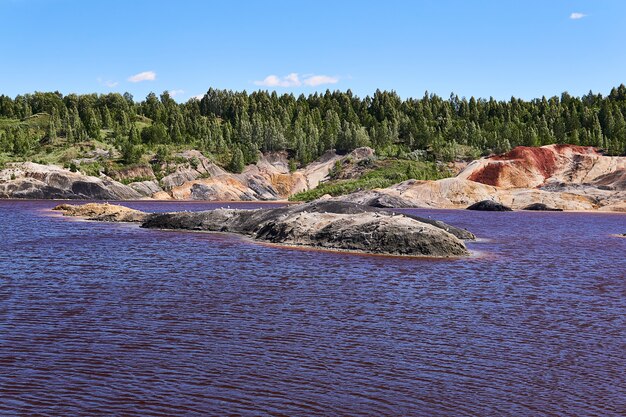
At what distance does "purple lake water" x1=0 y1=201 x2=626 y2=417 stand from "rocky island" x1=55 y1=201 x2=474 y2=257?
3950 mm

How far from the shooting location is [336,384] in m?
17.0

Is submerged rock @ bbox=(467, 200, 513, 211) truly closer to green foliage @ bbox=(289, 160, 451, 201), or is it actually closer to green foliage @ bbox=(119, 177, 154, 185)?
green foliage @ bbox=(289, 160, 451, 201)

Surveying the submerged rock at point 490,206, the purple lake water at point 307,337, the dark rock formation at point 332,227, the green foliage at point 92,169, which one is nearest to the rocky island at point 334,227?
the dark rock formation at point 332,227

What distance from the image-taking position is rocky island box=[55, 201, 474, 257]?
1820 inches

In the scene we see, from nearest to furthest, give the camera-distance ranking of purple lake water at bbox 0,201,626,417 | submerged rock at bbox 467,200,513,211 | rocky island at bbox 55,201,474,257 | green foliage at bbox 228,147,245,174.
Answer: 1. purple lake water at bbox 0,201,626,417
2. rocky island at bbox 55,201,474,257
3. submerged rock at bbox 467,200,513,211
4. green foliage at bbox 228,147,245,174

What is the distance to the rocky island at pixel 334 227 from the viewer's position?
152 ft

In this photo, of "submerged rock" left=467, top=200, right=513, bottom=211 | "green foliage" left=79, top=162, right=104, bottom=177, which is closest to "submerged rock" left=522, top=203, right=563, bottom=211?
"submerged rock" left=467, top=200, right=513, bottom=211

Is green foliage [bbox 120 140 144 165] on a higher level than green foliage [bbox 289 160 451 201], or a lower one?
higher

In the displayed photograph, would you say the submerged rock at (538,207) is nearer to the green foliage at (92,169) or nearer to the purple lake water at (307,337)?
the purple lake water at (307,337)

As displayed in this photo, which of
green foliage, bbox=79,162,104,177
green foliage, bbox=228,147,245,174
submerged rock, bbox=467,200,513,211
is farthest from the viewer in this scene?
green foliage, bbox=228,147,245,174

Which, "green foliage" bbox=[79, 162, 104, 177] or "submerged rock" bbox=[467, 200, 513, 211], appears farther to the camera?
"green foliage" bbox=[79, 162, 104, 177]

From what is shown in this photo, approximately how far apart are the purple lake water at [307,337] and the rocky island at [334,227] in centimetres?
395

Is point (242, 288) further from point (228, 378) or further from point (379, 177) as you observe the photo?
point (379, 177)

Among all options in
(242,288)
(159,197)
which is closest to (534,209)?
(159,197)
